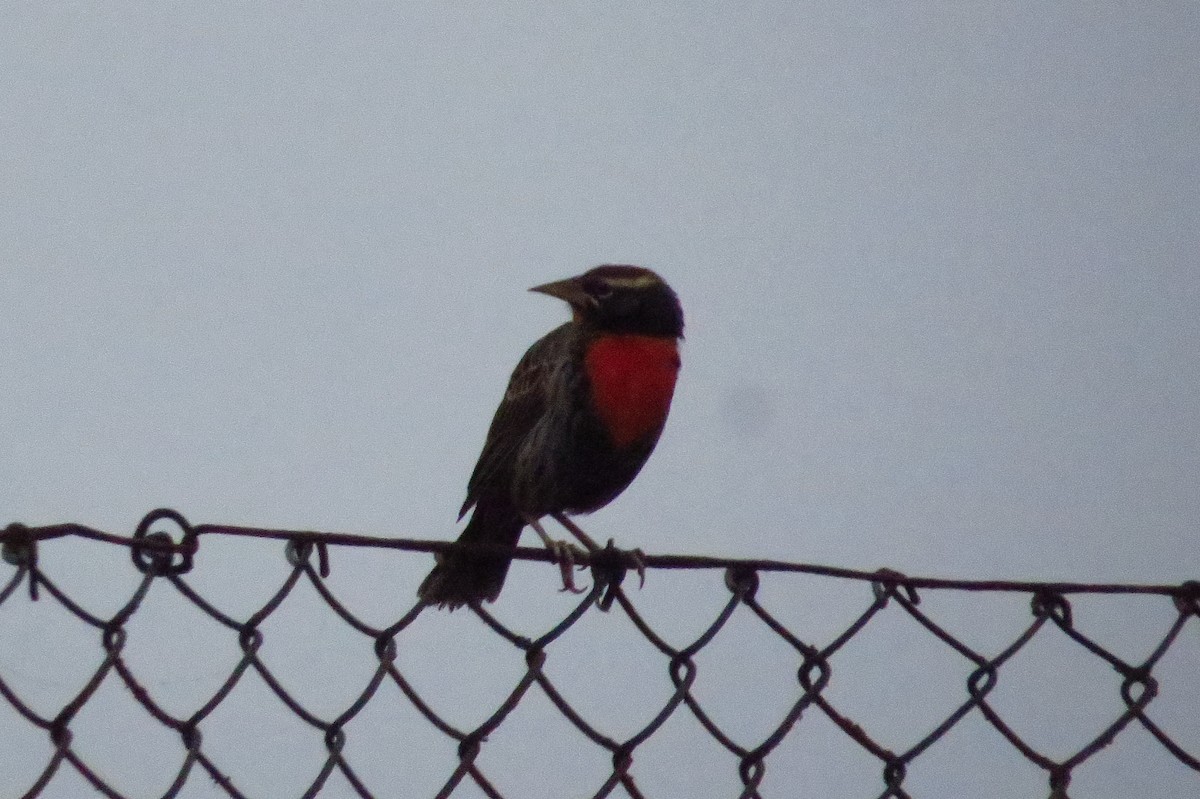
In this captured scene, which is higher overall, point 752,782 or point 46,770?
point 752,782

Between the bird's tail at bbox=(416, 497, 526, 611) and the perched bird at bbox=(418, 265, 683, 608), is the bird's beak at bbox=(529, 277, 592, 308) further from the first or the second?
the bird's tail at bbox=(416, 497, 526, 611)

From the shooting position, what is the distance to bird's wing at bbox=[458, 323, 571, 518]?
260 inches

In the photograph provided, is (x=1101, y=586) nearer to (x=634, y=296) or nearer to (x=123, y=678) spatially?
(x=123, y=678)

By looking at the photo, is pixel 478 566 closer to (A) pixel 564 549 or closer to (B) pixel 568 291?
(A) pixel 564 549

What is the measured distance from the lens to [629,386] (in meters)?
6.38

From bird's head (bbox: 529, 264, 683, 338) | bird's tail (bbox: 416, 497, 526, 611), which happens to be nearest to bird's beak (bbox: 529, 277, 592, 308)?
bird's head (bbox: 529, 264, 683, 338)

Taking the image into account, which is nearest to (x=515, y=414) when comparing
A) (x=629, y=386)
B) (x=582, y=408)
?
(x=582, y=408)

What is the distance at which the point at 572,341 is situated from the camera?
262 inches

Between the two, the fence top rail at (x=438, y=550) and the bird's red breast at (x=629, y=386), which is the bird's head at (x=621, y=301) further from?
the fence top rail at (x=438, y=550)

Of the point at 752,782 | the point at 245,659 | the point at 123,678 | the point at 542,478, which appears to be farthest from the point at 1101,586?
the point at 542,478

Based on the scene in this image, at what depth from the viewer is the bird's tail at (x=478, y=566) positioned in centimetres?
481

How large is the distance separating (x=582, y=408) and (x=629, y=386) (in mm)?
202

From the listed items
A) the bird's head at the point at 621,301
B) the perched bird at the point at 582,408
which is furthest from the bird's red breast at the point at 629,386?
the bird's head at the point at 621,301

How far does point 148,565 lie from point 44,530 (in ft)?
0.81
